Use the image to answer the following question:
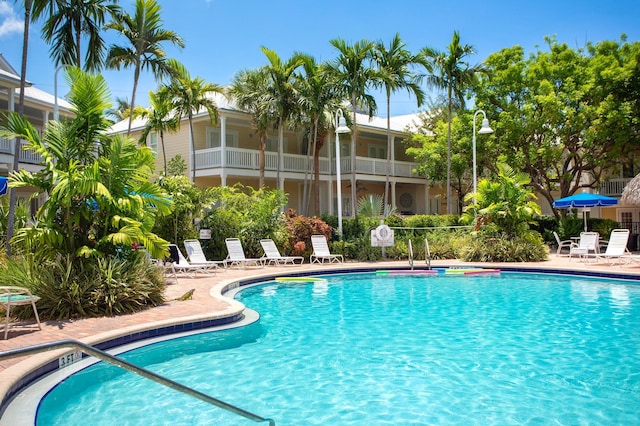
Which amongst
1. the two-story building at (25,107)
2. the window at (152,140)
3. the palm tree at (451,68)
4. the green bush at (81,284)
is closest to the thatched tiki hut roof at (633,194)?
the palm tree at (451,68)

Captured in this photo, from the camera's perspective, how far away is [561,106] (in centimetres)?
2152

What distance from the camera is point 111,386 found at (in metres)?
5.43

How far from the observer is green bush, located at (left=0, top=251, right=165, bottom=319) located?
7.62 meters

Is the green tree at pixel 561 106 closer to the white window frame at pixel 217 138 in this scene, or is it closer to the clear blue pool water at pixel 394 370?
the white window frame at pixel 217 138

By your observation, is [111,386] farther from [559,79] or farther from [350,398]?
[559,79]

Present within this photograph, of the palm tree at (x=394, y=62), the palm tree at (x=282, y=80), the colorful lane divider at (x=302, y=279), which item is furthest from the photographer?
the palm tree at (x=282, y=80)

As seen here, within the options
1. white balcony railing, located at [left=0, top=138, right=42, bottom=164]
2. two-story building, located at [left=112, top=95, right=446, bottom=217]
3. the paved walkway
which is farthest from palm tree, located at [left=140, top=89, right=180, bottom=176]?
the paved walkway

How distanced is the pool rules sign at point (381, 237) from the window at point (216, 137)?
38.2 ft

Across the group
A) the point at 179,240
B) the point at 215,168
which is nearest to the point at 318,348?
the point at 179,240

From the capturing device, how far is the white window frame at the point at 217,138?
25.6 meters

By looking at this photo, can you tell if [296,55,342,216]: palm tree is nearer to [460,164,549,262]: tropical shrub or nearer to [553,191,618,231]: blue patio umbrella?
[460,164,549,262]: tropical shrub

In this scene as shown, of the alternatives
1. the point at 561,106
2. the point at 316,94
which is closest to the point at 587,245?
the point at 561,106

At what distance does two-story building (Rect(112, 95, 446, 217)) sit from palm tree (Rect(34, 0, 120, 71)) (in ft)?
21.7

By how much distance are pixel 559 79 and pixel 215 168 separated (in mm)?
15736
